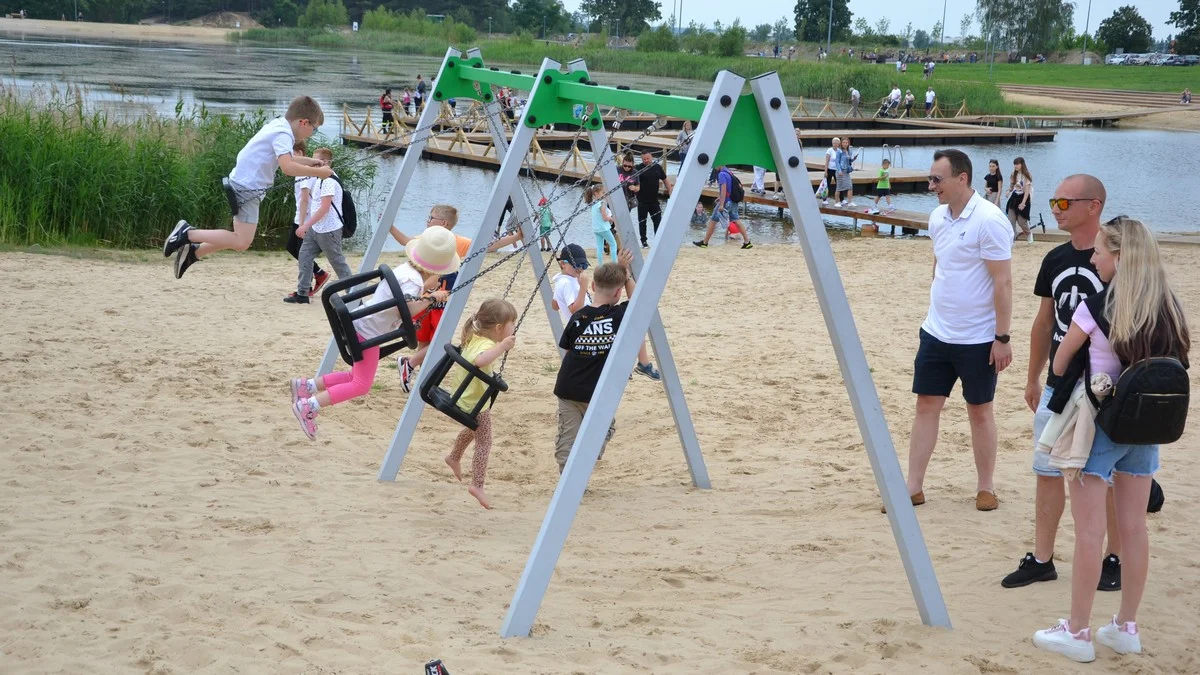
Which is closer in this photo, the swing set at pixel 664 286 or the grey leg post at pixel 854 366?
the swing set at pixel 664 286

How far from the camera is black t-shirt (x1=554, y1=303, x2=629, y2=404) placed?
19.2ft

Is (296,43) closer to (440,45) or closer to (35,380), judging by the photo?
(440,45)

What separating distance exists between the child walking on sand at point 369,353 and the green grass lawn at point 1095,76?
71694 millimetres

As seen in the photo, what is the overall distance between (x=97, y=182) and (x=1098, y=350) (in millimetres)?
13672

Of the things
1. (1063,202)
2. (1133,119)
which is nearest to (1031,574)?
(1063,202)

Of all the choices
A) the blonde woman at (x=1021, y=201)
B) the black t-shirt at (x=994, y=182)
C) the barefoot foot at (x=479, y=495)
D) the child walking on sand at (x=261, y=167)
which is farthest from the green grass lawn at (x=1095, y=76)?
the barefoot foot at (x=479, y=495)

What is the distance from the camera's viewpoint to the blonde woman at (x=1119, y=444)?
385 cm

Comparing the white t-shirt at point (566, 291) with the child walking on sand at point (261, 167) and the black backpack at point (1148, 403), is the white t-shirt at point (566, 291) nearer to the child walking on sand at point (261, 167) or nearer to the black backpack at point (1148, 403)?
the child walking on sand at point (261, 167)

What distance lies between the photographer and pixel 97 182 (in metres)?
14.5

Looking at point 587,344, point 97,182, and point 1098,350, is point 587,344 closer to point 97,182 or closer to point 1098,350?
point 1098,350

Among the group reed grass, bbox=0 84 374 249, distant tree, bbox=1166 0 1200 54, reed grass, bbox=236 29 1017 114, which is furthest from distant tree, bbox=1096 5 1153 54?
reed grass, bbox=0 84 374 249

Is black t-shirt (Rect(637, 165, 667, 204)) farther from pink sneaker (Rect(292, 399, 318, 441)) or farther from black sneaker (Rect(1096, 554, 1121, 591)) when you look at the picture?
black sneaker (Rect(1096, 554, 1121, 591))

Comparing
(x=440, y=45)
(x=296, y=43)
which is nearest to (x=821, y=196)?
(x=440, y=45)

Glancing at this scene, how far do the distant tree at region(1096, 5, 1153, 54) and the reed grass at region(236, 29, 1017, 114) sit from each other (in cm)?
3714
